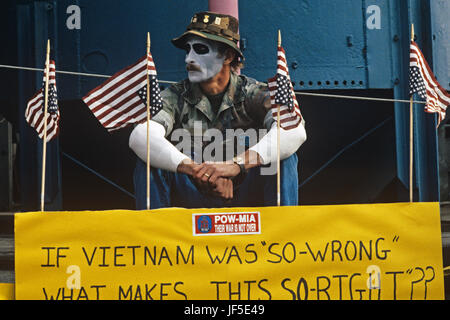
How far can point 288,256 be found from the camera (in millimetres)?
6000

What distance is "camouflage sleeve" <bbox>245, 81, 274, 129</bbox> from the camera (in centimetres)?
973

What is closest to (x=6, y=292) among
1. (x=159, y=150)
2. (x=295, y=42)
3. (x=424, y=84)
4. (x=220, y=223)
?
(x=220, y=223)

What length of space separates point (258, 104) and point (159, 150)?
1860 millimetres

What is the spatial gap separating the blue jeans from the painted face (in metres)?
1.71

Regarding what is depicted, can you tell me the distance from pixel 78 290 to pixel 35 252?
0.56 meters

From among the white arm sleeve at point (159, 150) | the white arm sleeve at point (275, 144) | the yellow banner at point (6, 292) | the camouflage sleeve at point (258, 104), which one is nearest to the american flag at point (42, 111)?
the white arm sleeve at point (159, 150)

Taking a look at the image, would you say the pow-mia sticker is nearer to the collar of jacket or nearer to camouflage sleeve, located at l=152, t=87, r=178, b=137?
camouflage sleeve, located at l=152, t=87, r=178, b=137

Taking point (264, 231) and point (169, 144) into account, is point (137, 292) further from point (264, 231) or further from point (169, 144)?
point (169, 144)

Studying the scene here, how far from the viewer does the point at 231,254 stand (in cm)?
589

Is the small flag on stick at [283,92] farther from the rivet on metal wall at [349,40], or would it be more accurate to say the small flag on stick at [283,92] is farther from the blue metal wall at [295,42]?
the rivet on metal wall at [349,40]

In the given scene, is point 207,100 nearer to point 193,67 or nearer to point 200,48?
point 193,67

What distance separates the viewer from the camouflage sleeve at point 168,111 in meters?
9.52
